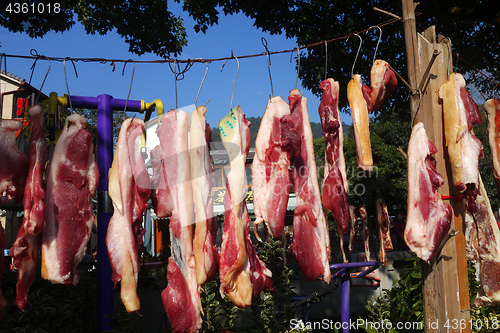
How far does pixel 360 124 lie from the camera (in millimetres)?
2822

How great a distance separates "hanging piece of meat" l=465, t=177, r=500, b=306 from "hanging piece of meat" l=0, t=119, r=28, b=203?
3943 mm

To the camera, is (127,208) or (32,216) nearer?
(32,216)

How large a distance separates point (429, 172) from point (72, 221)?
9.28ft

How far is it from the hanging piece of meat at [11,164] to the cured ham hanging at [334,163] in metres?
2.33

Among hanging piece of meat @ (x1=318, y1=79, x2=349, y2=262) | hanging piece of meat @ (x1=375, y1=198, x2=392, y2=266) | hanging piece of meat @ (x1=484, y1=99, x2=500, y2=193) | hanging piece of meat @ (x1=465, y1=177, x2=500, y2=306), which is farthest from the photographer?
Answer: hanging piece of meat @ (x1=375, y1=198, x2=392, y2=266)

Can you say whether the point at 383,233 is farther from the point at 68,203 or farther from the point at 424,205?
the point at 68,203

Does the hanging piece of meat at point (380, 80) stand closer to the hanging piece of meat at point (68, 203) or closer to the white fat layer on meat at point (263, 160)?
the white fat layer on meat at point (263, 160)

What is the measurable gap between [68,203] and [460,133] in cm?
315

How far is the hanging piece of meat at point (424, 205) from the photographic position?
9.00ft

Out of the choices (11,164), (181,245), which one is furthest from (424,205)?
(11,164)

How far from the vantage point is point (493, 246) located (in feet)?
10.9

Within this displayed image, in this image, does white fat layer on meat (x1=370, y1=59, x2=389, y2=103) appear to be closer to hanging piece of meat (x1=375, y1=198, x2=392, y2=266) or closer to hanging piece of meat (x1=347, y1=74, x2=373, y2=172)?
hanging piece of meat (x1=347, y1=74, x2=373, y2=172)

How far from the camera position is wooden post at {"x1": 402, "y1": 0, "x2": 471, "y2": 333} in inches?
113

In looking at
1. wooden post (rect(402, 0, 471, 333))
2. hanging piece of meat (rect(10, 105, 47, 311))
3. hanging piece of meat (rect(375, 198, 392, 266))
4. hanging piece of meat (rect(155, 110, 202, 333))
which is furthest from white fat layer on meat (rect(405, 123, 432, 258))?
hanging piece of meat (rect(375, 198, 392, 266))
